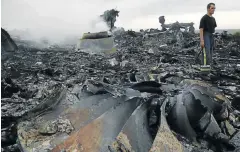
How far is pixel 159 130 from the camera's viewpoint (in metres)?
2.34

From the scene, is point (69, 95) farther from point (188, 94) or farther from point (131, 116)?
point (188, 94)

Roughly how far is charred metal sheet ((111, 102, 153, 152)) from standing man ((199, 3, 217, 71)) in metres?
3.20

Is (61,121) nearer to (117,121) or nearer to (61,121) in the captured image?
(61,121)

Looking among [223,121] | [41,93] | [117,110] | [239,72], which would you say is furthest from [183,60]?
[117,110]

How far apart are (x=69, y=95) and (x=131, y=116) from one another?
32.9 inches

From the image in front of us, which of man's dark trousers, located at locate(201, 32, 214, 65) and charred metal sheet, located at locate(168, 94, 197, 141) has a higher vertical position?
man's dark trousers, located at locate(201, 32, 214, 65)

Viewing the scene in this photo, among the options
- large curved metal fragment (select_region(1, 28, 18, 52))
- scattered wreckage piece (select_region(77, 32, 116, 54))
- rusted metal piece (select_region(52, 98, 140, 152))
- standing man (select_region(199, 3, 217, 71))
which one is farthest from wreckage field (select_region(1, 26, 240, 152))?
scattered wreckage piece (select_region(77, 32, 116, 54))

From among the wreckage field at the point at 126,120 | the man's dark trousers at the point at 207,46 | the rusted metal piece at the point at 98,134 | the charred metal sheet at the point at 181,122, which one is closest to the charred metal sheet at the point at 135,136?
the wreckage field at the point at 126,120

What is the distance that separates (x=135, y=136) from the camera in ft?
7.72

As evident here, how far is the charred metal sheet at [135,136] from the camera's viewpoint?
2250mm

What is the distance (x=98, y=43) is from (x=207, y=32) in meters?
3.82

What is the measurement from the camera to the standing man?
542cm

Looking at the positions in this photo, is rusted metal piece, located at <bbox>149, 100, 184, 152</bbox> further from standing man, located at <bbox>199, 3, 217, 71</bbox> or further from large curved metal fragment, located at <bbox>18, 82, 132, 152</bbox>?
standing man, located at <bbox>199, 3, 217, 71</bbox>

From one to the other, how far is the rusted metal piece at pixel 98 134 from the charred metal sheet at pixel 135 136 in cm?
11
